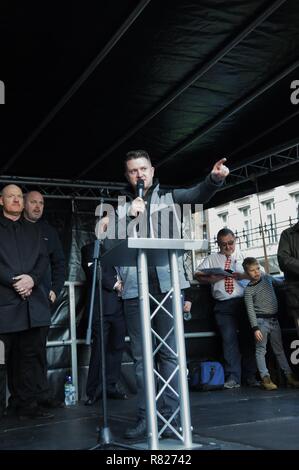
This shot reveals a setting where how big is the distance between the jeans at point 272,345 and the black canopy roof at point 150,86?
2.31 metres

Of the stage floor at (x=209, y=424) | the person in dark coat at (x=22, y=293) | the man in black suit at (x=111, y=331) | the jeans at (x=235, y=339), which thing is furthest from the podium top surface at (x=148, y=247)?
the jeans at (x=235, y=339)

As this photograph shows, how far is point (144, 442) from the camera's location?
2.79m

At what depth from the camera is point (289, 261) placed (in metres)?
5.42

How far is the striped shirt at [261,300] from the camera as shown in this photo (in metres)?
6.03

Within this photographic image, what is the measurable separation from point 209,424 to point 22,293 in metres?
1.64

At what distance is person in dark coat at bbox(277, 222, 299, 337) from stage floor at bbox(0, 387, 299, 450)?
0.87 m

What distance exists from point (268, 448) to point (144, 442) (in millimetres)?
641

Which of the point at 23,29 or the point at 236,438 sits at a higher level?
the point at 23,29

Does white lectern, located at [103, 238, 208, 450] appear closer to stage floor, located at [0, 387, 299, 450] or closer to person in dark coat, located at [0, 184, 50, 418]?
stage floor, located at [0, 387, 299, 450]

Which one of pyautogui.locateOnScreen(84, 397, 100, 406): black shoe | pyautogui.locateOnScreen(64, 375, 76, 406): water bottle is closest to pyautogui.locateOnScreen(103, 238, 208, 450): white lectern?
pyautogui.locateOnScreen(84, 397, 100, 406): black shoe

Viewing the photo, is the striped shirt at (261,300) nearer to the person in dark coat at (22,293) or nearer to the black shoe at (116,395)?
the black shoe at (116,395)

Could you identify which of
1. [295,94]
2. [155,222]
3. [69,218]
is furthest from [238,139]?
[155,222]
